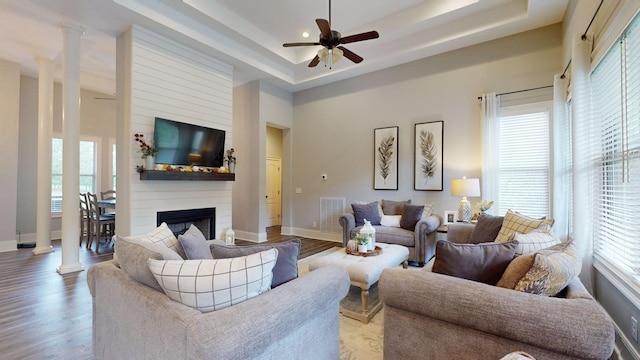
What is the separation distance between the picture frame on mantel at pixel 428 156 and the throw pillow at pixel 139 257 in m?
4.42

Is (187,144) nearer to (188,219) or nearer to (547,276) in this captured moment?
(188,219)

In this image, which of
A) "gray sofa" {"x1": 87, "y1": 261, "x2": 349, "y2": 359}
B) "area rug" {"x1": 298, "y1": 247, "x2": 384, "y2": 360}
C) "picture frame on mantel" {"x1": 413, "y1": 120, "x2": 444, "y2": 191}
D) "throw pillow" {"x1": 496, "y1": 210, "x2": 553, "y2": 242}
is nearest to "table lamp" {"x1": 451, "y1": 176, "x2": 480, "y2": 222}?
"picture frame on mantel" {"x1": 413, "y1": 120, "x2": 444, "y2": 191}

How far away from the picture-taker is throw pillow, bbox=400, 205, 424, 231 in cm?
444

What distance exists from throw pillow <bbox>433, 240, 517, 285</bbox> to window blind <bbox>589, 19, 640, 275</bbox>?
0.99 metres

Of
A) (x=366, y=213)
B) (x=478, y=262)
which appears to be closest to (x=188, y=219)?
(x=366, y=213)

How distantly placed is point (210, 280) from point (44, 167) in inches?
220

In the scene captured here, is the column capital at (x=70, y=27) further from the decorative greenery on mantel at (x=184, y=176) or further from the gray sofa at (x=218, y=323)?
the gray sofa at (x=218, y=323)

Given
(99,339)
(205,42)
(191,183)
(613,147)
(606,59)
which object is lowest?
(99,339)

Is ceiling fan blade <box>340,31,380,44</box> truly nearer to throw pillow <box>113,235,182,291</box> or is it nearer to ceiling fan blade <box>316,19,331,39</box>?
ceiling fan blade <box>316,19,331,39</box>

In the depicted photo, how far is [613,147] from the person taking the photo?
89.7 inches

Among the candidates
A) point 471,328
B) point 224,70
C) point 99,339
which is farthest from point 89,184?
point 471,328

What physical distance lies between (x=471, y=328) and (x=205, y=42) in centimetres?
497

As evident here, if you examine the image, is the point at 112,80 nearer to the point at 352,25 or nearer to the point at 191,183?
the point at 191,183

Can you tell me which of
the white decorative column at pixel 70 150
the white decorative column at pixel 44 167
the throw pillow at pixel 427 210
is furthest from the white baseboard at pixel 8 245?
the throw pillow at pixel 427 210
